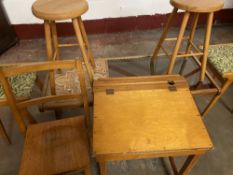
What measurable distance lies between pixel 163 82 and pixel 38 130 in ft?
2.58

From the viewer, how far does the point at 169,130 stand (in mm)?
1000

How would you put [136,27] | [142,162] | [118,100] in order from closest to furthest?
[118,100], [142,162], [136,27]

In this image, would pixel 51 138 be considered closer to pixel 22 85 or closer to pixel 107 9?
pixel 22 85

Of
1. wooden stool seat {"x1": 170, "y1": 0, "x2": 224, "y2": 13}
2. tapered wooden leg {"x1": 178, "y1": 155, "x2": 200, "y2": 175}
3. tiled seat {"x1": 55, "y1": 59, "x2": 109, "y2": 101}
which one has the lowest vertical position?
tiled seat {"x1": 55, "y1": 59, "x2": 109, "y2": 101}

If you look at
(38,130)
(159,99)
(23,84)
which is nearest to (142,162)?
(159,99)

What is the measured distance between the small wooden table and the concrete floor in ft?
1.03

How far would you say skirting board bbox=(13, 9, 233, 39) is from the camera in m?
2.63

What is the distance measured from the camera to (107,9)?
256 cm

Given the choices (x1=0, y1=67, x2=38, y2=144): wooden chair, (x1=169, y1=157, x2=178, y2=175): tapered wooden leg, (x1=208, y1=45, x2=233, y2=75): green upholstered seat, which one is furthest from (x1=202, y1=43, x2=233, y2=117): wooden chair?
(x1=0, y1=67, x2=38, y2=144): wooden chair

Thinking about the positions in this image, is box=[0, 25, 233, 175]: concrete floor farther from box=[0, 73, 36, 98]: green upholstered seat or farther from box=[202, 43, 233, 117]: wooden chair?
box=[0, 73, 36, 98]: green upholstered seat

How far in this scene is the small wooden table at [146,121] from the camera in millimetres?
936

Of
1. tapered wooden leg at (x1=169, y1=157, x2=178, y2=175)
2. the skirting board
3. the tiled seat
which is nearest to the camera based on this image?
tapered wooden leg at (x1=169, y1=157, x2=178, y2=175)

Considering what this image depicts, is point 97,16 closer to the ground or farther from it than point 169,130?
closer to the ground

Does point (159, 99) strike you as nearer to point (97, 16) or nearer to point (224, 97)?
point (224, 97)
